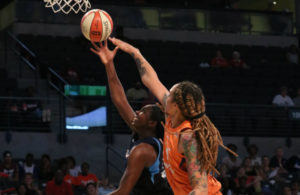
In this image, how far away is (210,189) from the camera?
4.79 meters

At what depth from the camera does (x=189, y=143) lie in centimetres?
455

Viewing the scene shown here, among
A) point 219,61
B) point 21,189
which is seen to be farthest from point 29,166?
point 219,61

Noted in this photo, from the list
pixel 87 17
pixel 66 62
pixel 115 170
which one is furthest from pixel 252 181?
pixel 87 17

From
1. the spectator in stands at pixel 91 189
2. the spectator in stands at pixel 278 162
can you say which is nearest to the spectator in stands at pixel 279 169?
the spectator in stands at pixel 278 162

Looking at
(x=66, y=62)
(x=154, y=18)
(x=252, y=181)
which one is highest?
(x=154, y=18)

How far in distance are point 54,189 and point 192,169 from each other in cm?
749

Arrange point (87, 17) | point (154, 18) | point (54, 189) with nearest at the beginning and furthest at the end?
point (87, 17), point (54, 189), point (154, 18)

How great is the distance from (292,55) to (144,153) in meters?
15.5

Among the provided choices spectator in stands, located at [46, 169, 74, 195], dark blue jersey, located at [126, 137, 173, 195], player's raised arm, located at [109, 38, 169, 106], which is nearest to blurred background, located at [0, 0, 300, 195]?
spectator in stands, located at [46, 169, 74, 195]

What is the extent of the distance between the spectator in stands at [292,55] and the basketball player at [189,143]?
16360 mm

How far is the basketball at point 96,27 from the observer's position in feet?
21.2

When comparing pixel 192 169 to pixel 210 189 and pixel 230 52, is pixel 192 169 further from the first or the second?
pixel 230 52

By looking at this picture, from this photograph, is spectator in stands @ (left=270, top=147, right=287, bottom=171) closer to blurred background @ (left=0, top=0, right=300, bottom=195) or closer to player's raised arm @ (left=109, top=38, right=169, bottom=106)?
blurred background @ (left=0, top=0, right=300, bottom=195)

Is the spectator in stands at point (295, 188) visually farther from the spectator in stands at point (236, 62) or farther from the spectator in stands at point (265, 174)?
the spectator in stands at point (236, 62)
